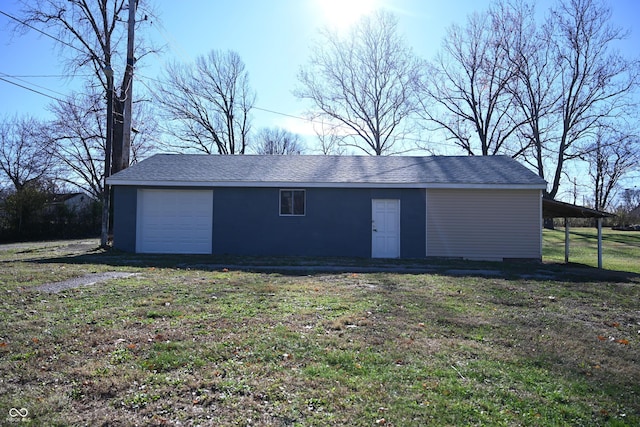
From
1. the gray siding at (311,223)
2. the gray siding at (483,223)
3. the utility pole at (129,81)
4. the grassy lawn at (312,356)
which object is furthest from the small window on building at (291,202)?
the grassy lawn at (312,356)

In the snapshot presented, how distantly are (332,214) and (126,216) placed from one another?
6.64 metres

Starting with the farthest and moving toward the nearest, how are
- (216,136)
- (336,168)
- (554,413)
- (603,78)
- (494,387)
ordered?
1. (216,136)
2. (603,78)
3. (336,168)
4. (494,387)
5. (554,413)

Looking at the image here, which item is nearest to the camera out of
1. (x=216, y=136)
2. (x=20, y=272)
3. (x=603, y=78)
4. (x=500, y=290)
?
(x=500, y=290)

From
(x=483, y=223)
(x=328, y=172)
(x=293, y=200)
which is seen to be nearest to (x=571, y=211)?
(x=483, y=223)

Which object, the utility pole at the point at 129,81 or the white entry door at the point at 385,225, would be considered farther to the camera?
the utility pole at the point at 129,81

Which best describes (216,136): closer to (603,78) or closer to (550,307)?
(603,78)

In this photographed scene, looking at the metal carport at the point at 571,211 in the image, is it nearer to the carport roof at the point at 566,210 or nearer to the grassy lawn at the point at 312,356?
the carport roof at the point at 566,210

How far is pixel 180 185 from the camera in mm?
14484

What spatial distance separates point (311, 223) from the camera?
1465cm

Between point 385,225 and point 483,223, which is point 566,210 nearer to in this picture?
point 483,223

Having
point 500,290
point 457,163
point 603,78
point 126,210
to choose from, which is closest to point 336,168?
point 457,163

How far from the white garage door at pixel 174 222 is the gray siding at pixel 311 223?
0.43 m

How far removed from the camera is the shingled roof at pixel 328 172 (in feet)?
46.8

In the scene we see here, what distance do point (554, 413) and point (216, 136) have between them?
3590 centimetres
